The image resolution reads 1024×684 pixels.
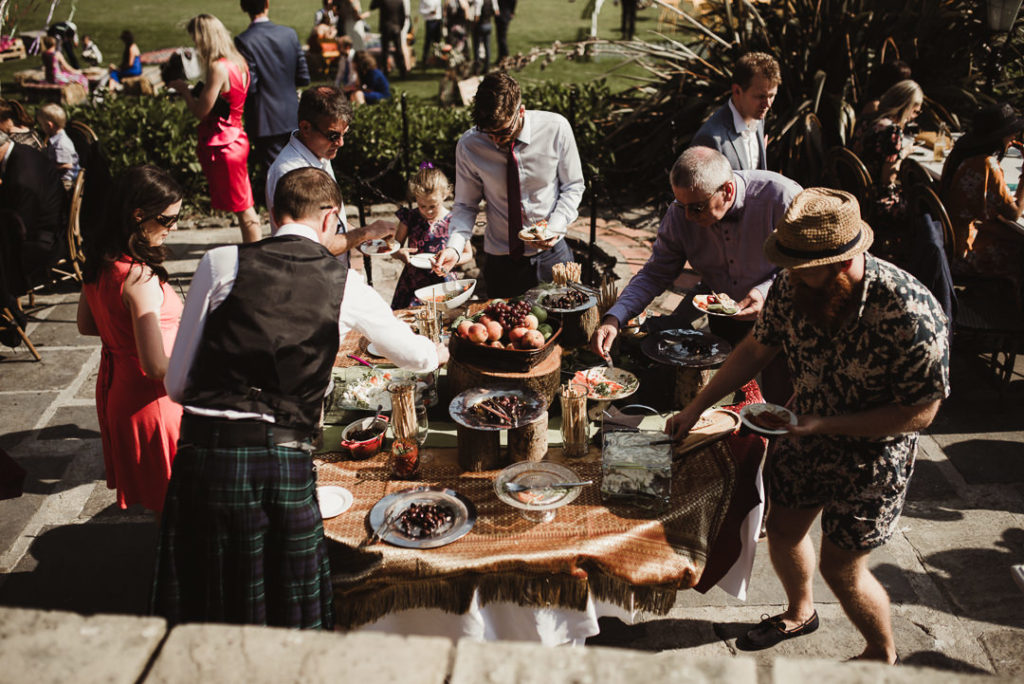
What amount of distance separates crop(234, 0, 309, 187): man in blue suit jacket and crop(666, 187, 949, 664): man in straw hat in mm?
4732

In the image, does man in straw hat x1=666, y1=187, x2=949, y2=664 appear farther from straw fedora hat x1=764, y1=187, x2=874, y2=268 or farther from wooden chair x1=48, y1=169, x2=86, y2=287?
wooden chair x1=48, y1=169, x2=86, y2=287

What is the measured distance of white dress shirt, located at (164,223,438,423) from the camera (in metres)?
2.38

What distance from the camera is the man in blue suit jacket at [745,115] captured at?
4.97 m

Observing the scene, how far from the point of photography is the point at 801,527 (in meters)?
3.10

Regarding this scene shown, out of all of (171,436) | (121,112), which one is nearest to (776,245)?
(171,436)

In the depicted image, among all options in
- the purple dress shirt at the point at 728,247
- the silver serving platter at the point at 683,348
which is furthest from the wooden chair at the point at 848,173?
the silver serving platter at the point at 683,348

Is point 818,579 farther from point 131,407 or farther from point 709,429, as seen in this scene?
point 131,407

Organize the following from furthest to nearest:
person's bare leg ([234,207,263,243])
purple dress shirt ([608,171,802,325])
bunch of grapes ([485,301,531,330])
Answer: person's bare leg ([234,207,263,243]), purple dress shirt ([608,171,802,325]), bunch of grapes ([485,301,531,330])

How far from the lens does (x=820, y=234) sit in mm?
2459

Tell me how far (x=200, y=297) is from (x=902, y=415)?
7.71ft

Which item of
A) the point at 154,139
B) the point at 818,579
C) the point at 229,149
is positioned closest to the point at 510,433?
the point at 818,579

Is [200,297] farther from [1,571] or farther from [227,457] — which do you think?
[1,571]

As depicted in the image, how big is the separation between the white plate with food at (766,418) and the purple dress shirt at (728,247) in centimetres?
104

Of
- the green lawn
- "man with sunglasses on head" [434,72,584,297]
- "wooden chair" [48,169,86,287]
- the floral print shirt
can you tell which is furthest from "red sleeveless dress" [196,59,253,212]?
A: the green lawn
